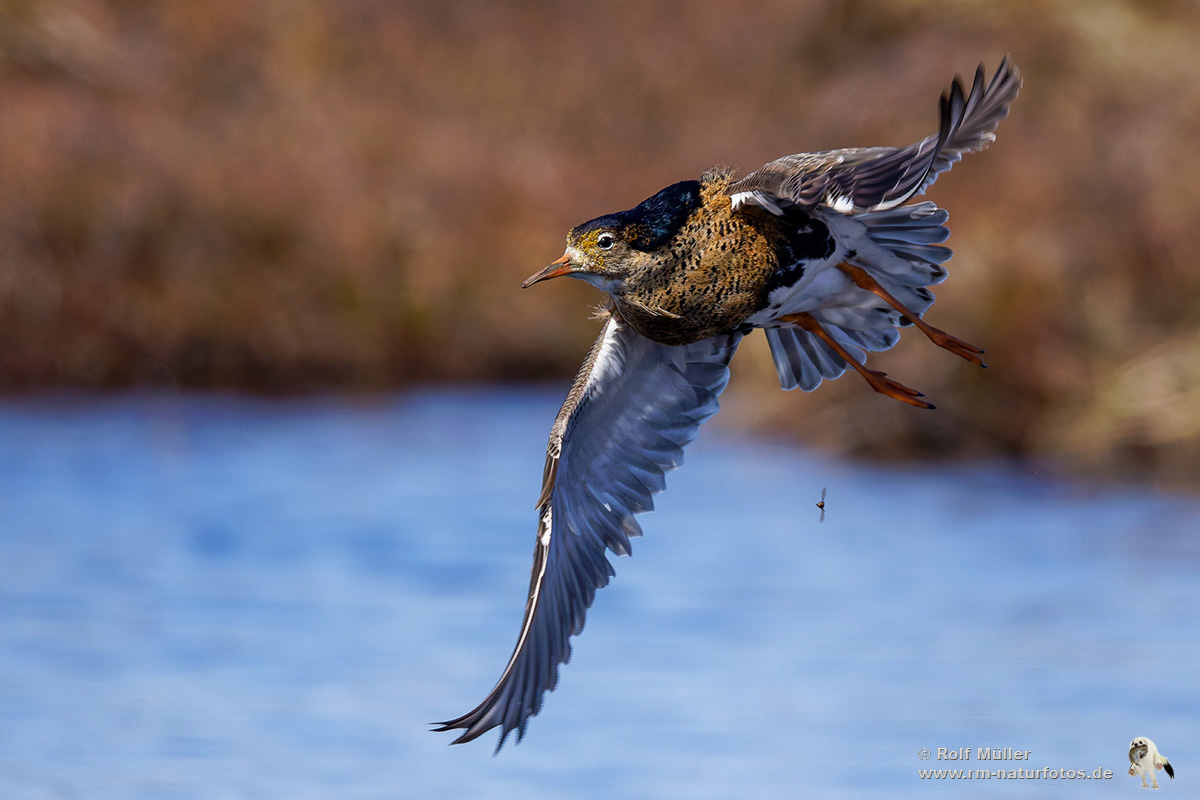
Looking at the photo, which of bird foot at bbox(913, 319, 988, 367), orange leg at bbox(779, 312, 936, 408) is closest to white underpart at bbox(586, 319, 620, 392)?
orange leg at bbox(779, 312, 936, 408)

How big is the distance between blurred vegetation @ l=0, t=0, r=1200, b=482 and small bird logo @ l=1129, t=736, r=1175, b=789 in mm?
4435

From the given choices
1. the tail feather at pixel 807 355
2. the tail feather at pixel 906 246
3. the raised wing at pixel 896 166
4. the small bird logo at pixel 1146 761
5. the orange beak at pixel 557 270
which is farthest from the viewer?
the small bird logo at pixel 1146 761

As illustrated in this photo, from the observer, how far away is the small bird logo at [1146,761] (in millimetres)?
7785

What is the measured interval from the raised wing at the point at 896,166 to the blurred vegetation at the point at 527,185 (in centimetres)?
726

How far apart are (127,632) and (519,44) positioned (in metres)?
15.6

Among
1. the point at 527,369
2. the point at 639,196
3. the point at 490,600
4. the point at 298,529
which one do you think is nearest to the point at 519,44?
the point at 639,196

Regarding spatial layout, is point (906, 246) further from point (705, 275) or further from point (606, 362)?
point (606, 362)

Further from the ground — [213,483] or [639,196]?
[639,196]

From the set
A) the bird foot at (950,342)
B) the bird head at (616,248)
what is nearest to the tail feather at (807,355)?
the bird foot at (950,342)

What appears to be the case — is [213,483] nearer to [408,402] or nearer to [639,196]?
[408,402]

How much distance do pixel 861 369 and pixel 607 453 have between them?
93 cm

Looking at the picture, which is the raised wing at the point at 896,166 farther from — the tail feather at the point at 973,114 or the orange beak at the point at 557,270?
the orange beak at the point at 557,270

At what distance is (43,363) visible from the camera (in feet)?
51.2

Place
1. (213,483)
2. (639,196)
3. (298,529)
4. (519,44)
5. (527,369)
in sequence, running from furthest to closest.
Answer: (519,44) < (639,196) < (527,369) < (213,483) < (298,529)
